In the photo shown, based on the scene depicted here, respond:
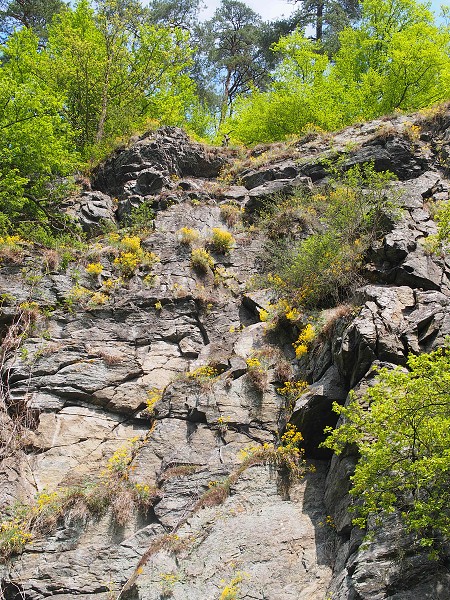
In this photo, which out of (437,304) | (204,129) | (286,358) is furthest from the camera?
(204,129)

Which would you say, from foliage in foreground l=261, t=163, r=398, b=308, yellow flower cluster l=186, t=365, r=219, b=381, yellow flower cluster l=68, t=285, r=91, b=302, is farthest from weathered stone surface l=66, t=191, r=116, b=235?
yellow flower cluster l=186, t=365, r=219, b=381

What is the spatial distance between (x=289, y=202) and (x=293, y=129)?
24.8 ft

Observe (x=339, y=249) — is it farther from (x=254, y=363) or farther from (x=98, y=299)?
(x=98, y=299)

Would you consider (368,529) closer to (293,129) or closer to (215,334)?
(215,334)

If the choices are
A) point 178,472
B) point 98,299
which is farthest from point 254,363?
point 98,299

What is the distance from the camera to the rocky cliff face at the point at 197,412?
727 centimetres

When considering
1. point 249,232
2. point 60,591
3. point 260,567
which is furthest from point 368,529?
point 249,232

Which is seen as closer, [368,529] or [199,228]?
[368,529]

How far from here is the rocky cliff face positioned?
286 inches

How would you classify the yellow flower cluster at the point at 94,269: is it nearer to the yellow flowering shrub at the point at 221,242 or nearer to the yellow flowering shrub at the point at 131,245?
the yellow flowering shrub at the point at 131,245

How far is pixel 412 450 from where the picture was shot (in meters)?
5.86

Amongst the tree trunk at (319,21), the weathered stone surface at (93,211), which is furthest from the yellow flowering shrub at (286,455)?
the tree trunk at (319,21)

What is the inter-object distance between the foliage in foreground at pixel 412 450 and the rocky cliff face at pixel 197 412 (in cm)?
47

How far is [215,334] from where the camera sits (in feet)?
39.7
